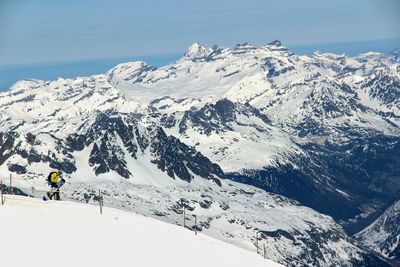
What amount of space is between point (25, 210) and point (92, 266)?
14339 mm

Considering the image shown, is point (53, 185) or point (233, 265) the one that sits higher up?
point (53, 185)

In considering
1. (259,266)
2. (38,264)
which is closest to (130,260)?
(38,264)

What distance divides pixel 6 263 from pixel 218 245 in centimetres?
2057

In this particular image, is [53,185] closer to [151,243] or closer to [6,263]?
[151,243]

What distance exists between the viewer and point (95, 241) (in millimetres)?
59438

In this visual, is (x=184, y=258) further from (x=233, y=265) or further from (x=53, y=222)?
(x=53, y=222)

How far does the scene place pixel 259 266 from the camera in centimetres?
6191

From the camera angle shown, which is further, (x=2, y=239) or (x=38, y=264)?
(x=2, y=239)

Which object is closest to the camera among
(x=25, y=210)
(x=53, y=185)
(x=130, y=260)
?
(x=130, y=260)

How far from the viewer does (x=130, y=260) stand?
56094 mm

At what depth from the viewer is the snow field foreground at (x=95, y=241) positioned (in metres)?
55.1

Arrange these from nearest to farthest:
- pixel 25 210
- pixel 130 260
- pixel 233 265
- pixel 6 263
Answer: pixel 6 263 → pixel 130 260 → pixel 233 265 → pixel 25 210

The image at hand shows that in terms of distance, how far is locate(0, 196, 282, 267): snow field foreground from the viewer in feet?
181

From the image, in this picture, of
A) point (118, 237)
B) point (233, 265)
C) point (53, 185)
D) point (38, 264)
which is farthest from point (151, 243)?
point (53, 185)
